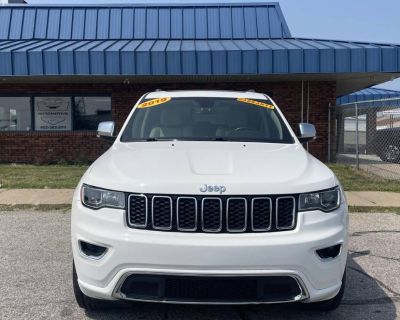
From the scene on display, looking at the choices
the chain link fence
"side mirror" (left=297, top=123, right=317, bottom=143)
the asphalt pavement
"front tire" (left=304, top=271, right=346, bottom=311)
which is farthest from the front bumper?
the chain link fence

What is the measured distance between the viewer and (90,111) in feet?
50.7

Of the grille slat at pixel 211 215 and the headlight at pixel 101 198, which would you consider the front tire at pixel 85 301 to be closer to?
the headlight at pixel 101 198

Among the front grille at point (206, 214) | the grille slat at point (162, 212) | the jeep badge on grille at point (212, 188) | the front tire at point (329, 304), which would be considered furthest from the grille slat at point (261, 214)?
the front tire at point (329, 304)

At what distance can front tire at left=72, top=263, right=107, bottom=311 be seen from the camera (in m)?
3.62

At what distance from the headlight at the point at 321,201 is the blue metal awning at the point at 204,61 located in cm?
998

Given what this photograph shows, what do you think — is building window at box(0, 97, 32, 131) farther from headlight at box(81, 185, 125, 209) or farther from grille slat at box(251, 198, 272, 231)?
grille slat at box(251, 198, 272, 231)

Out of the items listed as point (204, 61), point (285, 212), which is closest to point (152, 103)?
point (285, 212)

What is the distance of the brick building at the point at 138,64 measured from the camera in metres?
13.2

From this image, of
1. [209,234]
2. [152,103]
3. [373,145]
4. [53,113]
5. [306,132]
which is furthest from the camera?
[373,145]

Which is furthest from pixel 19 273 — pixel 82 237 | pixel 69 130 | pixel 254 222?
pixel 69 130

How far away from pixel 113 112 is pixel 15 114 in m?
3.16

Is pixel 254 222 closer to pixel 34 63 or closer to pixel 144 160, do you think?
pixel 144 160

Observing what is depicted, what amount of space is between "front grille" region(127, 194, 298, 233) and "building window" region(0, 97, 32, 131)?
43.4ft

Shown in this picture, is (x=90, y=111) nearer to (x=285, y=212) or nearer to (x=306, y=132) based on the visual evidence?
(x=306, y=132)
